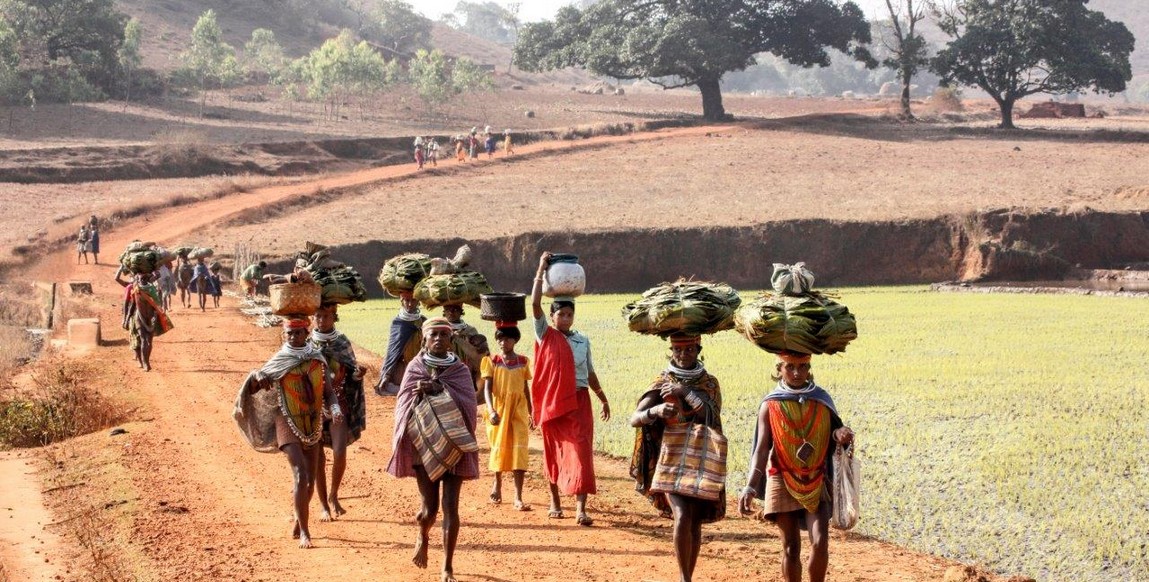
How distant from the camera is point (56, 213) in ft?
142

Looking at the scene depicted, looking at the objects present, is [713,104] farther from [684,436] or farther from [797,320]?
[797,320]

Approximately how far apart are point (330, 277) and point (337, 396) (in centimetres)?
120

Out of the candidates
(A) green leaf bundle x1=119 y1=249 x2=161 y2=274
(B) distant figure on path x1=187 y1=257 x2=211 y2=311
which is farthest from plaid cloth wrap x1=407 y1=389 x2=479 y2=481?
(B) distant figure on path x1=187 y1=257 x2=211 y2=311

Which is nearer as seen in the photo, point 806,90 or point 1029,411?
point 1029,411

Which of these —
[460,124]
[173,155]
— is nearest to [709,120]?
[460,124]

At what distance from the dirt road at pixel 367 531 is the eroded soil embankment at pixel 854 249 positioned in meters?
21.9

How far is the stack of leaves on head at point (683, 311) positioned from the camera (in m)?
8.78

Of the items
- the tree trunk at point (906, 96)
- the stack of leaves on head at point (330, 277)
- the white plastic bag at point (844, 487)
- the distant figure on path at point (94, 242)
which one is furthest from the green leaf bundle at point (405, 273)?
the tree trunk at point (906, 96)

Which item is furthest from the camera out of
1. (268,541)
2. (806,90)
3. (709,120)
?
(806,90)

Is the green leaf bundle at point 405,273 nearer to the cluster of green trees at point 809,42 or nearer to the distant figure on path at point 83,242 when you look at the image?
the distant figure on path at point 83,242

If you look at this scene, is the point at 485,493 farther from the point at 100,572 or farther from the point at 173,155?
the point at 173,155

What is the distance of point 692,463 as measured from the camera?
29.0 feet

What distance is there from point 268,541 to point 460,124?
6066 centimetres

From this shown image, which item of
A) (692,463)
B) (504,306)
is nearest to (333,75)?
(504,306)
